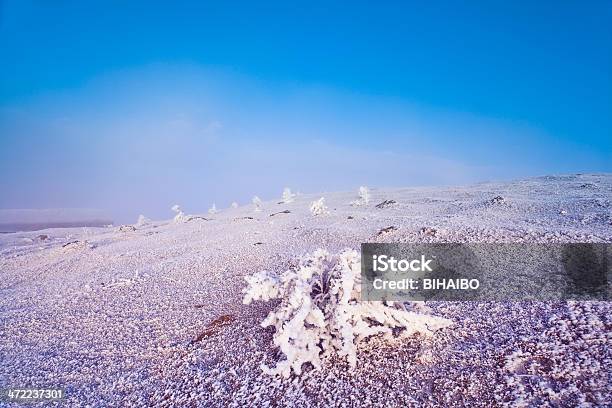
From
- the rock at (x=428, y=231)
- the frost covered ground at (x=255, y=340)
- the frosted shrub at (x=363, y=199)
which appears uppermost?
the frosted shrub at (x=363, y=199)

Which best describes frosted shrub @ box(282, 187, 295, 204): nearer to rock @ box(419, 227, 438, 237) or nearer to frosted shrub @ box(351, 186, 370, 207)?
frosted shrub @ box(351, 186, 370, 207)

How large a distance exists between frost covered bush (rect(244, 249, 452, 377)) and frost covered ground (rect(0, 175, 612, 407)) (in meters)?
0.08

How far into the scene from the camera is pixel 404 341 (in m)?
2.24

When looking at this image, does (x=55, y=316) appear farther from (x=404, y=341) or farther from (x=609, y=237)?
(x=609, y=237)

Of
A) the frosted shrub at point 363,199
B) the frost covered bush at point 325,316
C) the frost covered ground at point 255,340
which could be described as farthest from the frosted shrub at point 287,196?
the frost covered bush at point 325,316

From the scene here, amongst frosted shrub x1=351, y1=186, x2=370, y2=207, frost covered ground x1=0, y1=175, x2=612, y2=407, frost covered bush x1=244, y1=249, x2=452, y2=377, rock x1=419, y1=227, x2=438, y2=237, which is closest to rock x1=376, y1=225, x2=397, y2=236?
frost covered ground x1=0, y1=175, x2=612, y2=407

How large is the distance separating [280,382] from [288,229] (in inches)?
161

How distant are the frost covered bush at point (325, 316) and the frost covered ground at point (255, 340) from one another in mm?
83

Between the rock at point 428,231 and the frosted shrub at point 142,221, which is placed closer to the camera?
the rock at point 428,231

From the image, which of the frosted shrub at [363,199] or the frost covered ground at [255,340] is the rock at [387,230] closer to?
the frost covered ground at [255,340]

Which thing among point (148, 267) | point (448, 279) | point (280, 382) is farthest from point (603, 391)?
point (148, 267)

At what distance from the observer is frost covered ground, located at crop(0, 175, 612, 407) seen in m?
1.82

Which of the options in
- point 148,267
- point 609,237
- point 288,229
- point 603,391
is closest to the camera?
point 603,391

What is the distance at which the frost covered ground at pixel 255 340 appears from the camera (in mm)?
1818
